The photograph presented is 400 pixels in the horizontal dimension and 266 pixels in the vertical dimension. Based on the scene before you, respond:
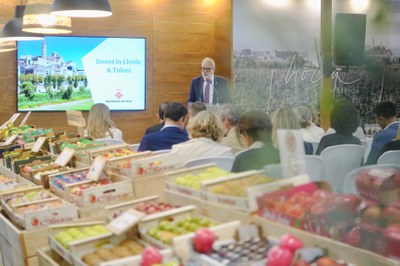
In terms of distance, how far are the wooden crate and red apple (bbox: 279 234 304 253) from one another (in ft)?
0.13

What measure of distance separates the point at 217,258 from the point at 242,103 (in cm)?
142

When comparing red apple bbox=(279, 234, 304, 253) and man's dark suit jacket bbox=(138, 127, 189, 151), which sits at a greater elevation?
man's dark suit jacket bbox=(138, 127, 189, 151)

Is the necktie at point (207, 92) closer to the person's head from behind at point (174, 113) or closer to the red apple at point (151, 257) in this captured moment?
the person's head from behind at point (174, 113)

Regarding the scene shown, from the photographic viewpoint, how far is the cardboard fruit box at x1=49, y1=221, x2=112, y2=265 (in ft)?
7.96

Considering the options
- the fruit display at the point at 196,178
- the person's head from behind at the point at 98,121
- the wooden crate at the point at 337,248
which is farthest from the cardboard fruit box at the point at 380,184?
the person's head from behind at the point at 98,121

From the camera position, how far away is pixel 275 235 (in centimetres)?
199

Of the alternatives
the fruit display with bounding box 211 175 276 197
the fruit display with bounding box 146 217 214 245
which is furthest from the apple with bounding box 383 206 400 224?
the fruit display with bounding box 146 217 214 245

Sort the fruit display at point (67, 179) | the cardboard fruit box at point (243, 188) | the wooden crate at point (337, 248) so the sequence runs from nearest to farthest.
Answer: the wooden crate at point (337, 248)
the cardboard fruit box at point (243, 188)
the fruit display at point (67, 179)

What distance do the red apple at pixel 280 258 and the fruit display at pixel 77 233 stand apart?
1.03 meters

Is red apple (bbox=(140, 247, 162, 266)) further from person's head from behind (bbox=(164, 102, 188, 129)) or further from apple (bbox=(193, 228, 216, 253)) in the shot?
person's head from behind (bbox=(164, 102, 188, 129))

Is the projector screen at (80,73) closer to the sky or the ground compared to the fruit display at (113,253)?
closer to the sky

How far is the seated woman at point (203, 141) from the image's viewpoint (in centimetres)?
410

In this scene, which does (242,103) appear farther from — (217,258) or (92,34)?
(92,34)

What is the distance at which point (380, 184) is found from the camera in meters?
1.40
